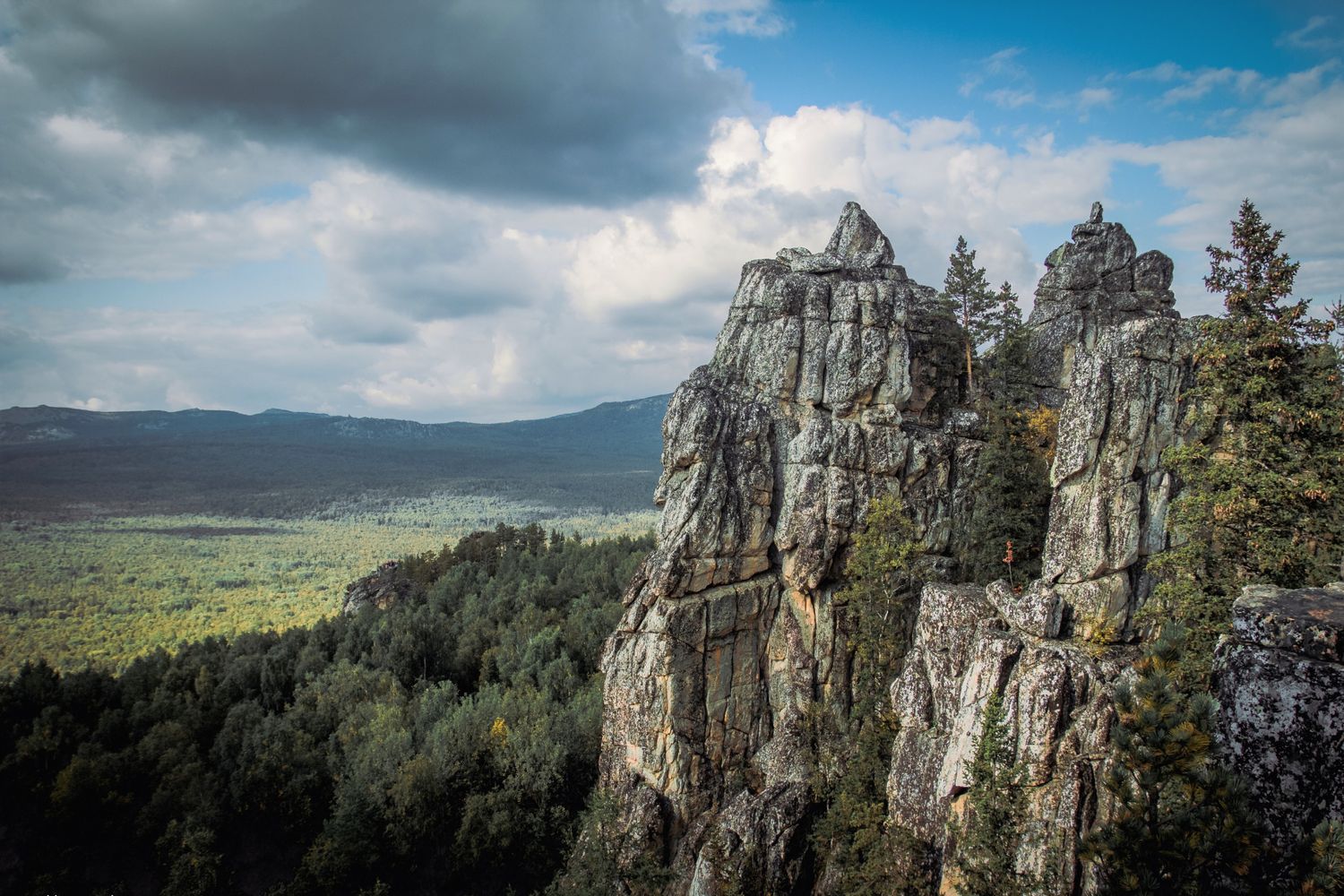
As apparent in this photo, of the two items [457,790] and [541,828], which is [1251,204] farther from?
[457,790]

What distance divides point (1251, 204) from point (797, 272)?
23.1 meters

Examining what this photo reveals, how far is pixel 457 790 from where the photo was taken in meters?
42.1

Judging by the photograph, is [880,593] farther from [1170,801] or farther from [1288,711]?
[1288,711]

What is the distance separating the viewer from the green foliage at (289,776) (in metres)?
37.4

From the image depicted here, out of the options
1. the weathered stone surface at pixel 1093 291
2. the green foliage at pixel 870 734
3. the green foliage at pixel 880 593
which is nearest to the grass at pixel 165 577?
the green foliage at pixel 870 734


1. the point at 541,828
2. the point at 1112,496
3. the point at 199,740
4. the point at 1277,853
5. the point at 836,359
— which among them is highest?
the point at 836,359

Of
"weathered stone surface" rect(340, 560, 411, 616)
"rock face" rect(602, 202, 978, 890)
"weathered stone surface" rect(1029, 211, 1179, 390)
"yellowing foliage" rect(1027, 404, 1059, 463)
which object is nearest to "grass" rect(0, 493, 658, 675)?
"weathered stone surface" rect(340, 560, 411, 616)

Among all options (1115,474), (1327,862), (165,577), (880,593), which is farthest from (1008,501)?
(165,577)

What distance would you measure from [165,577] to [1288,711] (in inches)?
5322

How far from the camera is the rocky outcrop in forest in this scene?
32031 mm

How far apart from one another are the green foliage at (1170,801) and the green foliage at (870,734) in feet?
41.1

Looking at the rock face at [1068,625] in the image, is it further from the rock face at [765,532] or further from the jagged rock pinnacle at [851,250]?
the jagged rock pinnacle at [851,250]

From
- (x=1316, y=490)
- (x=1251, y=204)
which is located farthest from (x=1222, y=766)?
(x=1251, y=204)

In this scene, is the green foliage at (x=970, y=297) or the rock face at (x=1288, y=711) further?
the green foliage at (x=970, y=297)
